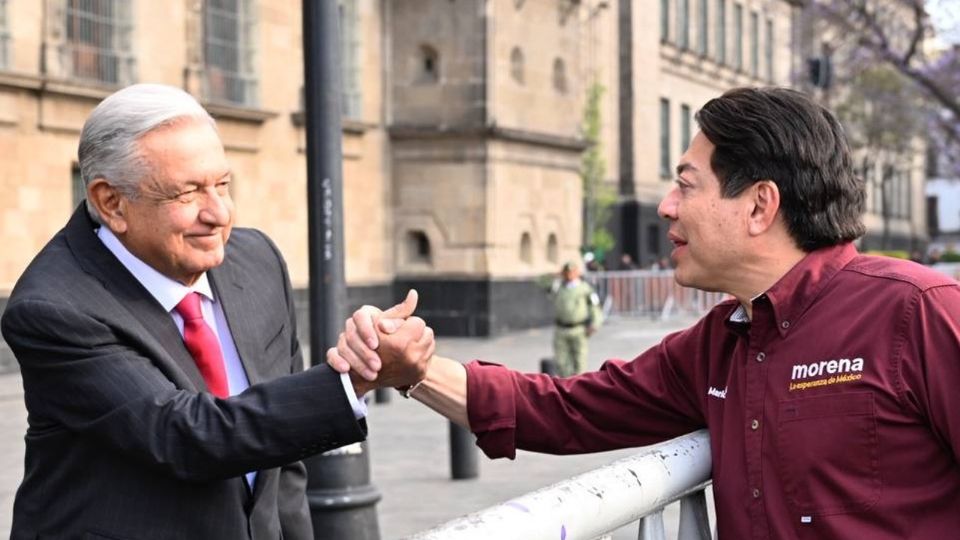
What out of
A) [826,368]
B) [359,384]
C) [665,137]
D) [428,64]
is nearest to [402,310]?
[359,384]

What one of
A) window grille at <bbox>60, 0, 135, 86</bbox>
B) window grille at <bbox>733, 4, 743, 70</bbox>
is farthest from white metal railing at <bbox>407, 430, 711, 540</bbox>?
window grille at <bbox>733, 4, 743, 70</bbox>

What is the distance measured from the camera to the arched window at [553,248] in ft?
98.8

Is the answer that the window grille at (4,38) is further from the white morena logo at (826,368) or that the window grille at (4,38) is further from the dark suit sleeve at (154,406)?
the white morena logo at (826,368)

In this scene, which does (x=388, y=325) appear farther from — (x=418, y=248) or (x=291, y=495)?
(x=418, y=248)

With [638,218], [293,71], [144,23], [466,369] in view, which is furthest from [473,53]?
[466,369]

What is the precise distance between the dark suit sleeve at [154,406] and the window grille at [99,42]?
17902 mm

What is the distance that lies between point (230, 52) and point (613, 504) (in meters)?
21.7

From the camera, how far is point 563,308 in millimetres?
16969

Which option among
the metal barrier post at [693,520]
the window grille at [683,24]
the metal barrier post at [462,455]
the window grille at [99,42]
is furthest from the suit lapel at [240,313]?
the window grille at [683,24]

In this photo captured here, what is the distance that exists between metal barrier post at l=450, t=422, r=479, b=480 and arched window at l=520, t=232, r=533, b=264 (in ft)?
58.4

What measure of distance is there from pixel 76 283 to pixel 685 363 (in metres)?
1.25

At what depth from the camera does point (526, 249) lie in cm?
2908

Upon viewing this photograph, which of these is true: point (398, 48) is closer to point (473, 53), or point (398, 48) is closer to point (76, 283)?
point (473, 53)

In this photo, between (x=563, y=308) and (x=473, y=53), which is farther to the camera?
(x=473, y=53)
